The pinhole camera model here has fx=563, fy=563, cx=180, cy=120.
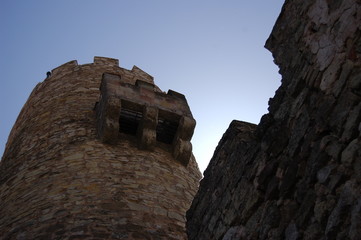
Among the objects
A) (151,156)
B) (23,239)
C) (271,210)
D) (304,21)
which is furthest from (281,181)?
(151,156)

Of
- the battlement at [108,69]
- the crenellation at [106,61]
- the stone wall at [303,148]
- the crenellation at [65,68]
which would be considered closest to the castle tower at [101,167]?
the battlement at [108,69]

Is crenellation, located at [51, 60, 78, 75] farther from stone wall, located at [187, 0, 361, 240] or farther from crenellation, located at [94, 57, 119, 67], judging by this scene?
stone wall, located at [187, 0, 361, 240]

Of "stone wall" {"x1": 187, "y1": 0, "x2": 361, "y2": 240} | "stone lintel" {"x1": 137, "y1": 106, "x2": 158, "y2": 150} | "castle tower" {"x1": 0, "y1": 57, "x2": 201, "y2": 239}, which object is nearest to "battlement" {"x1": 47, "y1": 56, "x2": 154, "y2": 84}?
"castle tower" {"x1": 0, "y1": 57, "x2": 201, "y2": 239}

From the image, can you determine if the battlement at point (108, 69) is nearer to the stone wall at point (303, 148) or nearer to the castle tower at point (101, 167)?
the castle tower at point (101, 167)

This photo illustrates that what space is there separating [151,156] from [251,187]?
4.60 m

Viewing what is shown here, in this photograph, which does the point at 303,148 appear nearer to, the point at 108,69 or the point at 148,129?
the point at 148,129

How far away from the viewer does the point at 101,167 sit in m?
6.75

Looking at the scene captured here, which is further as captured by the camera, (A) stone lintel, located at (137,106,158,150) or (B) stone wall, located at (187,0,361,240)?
Answer: (A) stone lintel, located at (137,106,158,150)

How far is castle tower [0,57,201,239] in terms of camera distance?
5.80 m

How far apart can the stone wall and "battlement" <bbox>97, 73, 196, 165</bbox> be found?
4128 millimetres

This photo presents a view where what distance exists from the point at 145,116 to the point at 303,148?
5.33 meters

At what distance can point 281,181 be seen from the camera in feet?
9.06

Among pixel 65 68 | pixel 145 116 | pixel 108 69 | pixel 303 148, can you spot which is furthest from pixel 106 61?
pixel 303 148

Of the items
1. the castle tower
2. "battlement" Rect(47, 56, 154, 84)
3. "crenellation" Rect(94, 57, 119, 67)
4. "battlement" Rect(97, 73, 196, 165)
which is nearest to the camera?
the castle tower
